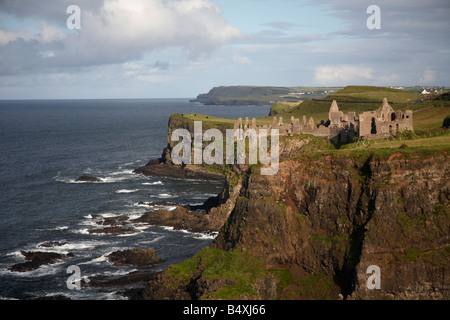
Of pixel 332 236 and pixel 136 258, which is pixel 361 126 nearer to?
pixel 332 236

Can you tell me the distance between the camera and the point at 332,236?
206 feet

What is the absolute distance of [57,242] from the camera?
85.8 metres

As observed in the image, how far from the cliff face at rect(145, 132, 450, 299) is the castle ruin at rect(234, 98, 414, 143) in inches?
496

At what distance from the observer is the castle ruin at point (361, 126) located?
74.1 m

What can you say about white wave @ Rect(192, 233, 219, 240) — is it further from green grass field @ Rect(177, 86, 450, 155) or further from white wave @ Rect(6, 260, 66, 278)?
green grass field @ Rect(177, 86, 450, 155)

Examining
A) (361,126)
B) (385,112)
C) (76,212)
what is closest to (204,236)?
(76,212)

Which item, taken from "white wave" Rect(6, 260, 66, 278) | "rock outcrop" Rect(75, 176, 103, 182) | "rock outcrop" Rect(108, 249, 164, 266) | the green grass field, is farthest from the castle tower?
"rock outcrop" Rect(75, 176, 103, 182)

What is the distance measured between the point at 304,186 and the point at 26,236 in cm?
4993

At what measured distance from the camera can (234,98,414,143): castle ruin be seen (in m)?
74.1

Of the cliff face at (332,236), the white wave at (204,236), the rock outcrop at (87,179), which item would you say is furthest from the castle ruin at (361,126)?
the rock outcrop at (87,179)

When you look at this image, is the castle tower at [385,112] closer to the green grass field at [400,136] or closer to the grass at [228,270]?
the green grass field at [400,136]

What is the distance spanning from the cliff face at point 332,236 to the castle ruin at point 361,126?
12.6 meters

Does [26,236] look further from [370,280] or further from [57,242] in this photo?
[370,280]
